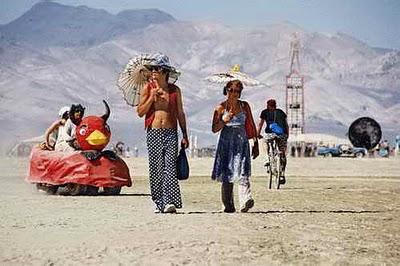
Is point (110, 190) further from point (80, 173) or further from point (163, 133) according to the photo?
Answer: point (163, 133)

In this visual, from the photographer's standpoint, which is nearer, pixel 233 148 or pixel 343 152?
pixel 233 148

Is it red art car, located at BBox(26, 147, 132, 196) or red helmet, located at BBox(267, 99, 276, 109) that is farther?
red helmet, located at BBox(267, 99, 276, 109)

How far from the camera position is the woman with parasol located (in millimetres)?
12227

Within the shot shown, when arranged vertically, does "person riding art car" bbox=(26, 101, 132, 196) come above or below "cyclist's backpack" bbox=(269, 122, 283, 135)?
below

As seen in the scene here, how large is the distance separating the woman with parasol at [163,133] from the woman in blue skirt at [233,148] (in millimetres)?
605

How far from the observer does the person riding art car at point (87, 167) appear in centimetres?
1591

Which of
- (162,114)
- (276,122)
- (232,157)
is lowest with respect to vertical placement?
(232,157)

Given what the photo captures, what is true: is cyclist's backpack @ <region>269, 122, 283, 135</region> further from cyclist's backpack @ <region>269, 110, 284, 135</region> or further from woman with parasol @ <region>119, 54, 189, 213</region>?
woman with parasol @ <region>119, 54, 189, 213</region>

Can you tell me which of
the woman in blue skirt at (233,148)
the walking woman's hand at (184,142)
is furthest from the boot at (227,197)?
the walking woman's hand at (184,142)

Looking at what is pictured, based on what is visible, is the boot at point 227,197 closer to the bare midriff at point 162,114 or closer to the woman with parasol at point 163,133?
the woman with parasol at point 163,133

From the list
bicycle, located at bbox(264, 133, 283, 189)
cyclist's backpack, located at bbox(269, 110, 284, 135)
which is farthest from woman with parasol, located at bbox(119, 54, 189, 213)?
bicycle, located at bbox(264, 133, 283, 189)

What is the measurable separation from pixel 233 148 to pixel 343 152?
63.0m

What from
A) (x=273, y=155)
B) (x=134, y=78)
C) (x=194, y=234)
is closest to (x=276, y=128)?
(x=273, y=155)

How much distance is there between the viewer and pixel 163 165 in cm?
1232
